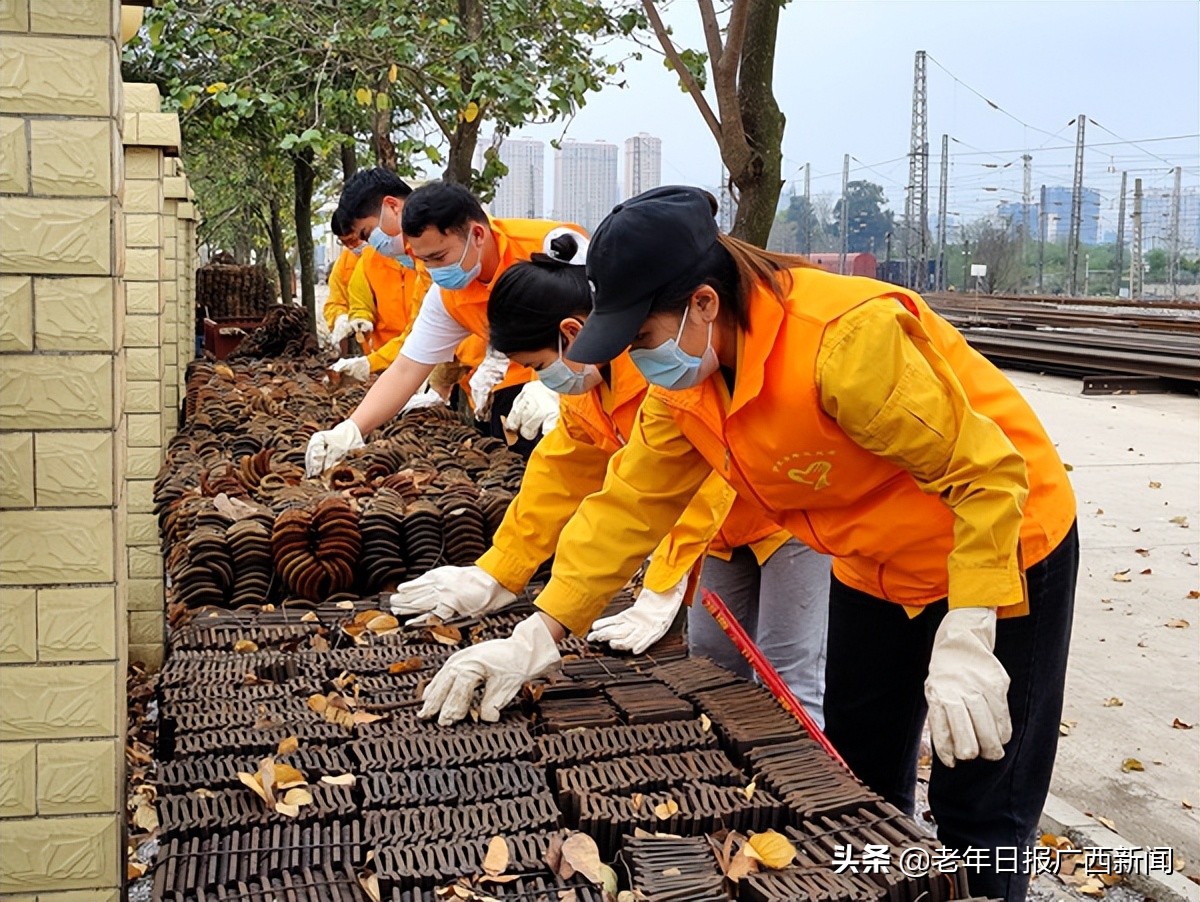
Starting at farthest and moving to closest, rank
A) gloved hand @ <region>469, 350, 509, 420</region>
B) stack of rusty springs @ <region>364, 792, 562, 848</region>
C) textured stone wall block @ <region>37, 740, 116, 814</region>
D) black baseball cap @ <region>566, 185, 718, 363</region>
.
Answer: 1. gloved hand @ <region>469, 350, 509, 420</region>
2. textured stone wall block @ <region>37, 740, 116, 814</region>
3. black baseball cap @ <region>566, 185, 718, 363</region>
4. stack of rusty springs @ <region>364, 792, 562, 848</region>

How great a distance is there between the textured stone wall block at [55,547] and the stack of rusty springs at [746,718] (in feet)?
4.21

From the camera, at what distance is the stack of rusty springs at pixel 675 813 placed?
7.07 feet

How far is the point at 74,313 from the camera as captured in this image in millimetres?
2352

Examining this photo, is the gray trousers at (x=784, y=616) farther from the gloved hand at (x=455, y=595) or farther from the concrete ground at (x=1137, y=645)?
the concrete ground at (x=1137, y=645)

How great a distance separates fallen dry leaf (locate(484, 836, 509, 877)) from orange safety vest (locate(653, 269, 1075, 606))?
926 mm

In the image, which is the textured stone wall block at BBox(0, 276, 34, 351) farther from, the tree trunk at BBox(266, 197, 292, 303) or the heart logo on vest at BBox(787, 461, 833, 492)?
the tree trunk at BBox(266, 197, 292, 303)

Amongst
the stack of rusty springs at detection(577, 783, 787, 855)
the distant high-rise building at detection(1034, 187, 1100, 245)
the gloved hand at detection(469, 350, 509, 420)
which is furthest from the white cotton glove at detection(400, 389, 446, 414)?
the distant high-rise building at detection(1034, 187, 1100, 245)

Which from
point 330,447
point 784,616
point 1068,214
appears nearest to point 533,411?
point 330,447

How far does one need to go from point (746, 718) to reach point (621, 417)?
1.03 m

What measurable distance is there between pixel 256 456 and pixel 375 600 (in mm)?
1674

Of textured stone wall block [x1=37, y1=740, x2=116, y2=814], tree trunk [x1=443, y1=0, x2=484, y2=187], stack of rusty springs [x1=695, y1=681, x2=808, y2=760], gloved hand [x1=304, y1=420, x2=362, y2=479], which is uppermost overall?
tree trunk [x1=443, y1=0, x2=484, y2=187]

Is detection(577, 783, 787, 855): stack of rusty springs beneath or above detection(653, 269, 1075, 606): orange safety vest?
beneath

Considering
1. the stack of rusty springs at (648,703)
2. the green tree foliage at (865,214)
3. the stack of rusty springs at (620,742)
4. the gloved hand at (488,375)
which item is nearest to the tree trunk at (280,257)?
the gloved hand at (488,375)

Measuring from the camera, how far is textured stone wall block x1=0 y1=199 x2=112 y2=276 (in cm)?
231
